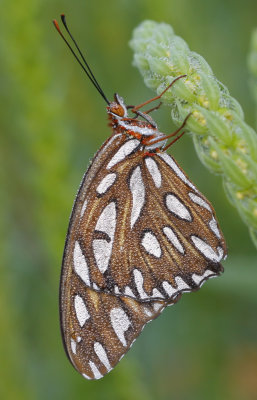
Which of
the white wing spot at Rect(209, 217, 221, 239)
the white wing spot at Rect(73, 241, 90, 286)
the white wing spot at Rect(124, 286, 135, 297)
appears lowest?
the white wing spot at Rect(209, 217, 221, 239)

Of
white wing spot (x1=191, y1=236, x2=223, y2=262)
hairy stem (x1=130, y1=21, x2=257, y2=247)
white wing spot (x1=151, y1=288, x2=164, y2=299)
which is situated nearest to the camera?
hairy stem (x1=130, y1=21, x2=257, y2=247)

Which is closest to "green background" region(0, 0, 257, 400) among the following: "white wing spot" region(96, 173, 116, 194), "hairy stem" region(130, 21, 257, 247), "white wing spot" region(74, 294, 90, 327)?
"white wing spot" region(96, 173, 116, 194)

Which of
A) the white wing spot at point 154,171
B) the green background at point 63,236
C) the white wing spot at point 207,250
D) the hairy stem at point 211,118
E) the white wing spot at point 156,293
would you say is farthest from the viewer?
the green background at point 63,236

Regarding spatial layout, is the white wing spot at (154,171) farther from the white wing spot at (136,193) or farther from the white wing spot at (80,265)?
the white wing spot at (80,265)

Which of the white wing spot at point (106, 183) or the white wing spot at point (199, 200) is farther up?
the white wing spot at point (106, 183)

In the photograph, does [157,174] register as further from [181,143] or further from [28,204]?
[28,204]

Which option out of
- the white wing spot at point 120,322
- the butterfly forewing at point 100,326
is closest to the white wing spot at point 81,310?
the butterfly forewing at point 100,326

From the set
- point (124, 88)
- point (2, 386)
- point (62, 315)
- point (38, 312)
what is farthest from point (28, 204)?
point (62, 315)

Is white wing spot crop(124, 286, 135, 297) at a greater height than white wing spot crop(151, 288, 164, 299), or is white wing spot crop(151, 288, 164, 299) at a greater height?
white wing spot crop(124, 286, 135, 297)

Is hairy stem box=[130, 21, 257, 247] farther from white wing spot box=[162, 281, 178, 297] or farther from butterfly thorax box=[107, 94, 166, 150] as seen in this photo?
white wing spot box=[162, 281, 178, 297]
